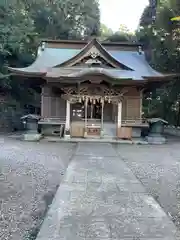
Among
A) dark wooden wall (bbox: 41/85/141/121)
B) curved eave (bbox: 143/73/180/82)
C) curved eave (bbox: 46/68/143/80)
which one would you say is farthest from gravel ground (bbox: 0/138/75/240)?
curved eave (bbox: 143/73/180/82)

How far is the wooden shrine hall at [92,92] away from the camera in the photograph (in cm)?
1191

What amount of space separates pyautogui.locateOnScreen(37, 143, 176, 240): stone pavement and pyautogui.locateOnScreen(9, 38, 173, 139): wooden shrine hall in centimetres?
728

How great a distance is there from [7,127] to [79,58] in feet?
19.8

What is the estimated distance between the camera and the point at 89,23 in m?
28.3

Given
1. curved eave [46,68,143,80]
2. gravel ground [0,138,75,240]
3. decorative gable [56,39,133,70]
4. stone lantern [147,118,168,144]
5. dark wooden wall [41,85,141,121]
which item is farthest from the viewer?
dark wooden wall [41,85,141,121]

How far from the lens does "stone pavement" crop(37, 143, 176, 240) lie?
2.63 m

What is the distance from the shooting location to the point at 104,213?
3170 millimetres

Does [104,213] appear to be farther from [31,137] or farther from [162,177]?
[31,137]

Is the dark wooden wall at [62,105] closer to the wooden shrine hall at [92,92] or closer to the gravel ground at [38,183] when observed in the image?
the wooden shrine hall at [92,92]

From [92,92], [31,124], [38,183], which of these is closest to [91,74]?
[92,92]

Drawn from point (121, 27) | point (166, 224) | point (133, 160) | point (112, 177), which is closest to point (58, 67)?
point (133, 160)

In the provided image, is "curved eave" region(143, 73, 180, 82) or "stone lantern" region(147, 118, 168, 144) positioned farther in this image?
"curved eave" region(143, 73, 180, 82)

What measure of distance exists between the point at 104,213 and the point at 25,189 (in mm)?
1748

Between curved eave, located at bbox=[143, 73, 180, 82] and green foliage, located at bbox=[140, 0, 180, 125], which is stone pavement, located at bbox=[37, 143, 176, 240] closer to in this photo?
curved eave, located at bbox=[143, 73, 180, 82]
